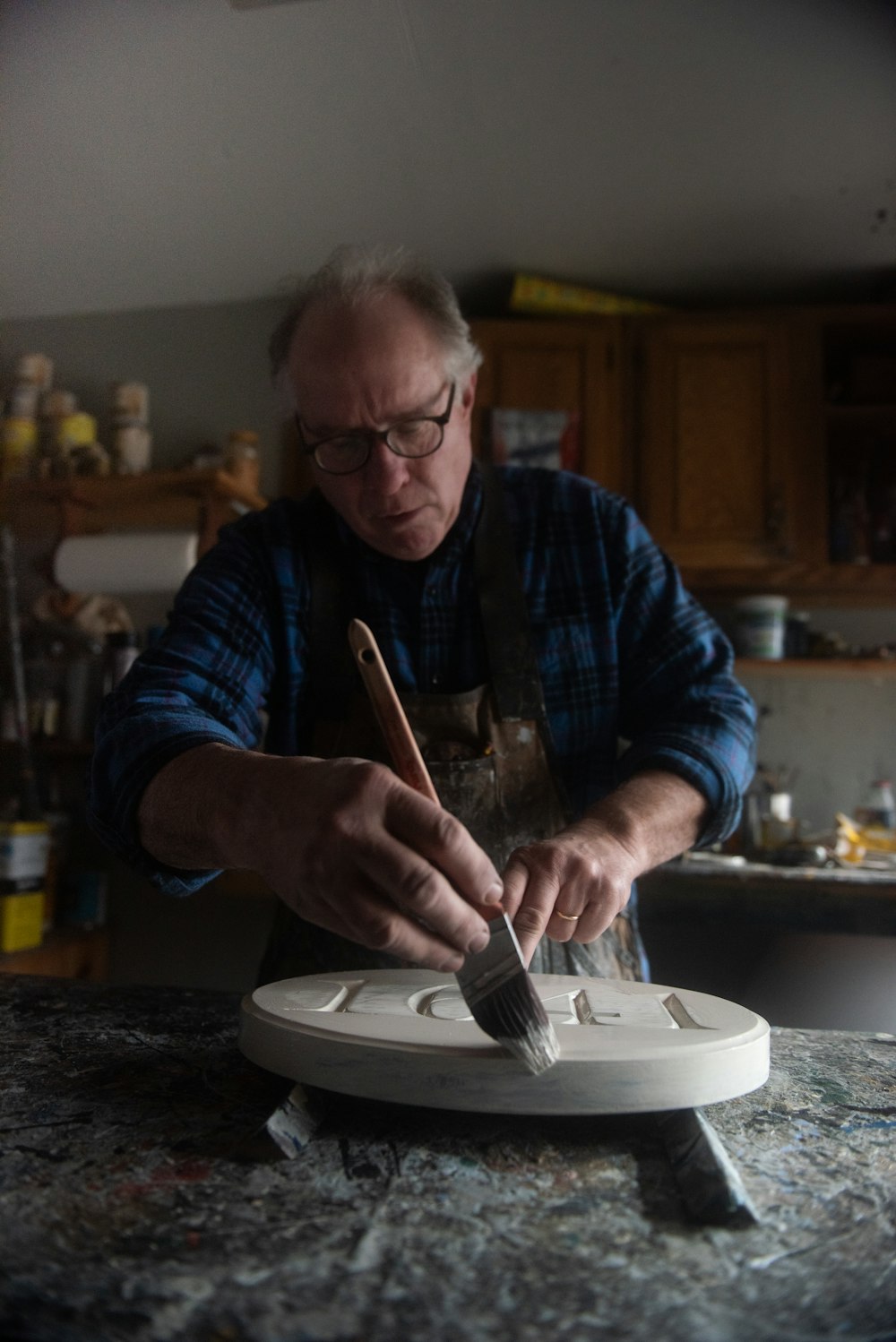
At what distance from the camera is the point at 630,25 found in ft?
6.66

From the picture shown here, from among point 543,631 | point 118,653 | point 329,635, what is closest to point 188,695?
point 329,635

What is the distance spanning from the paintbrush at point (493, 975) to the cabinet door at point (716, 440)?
2.29m

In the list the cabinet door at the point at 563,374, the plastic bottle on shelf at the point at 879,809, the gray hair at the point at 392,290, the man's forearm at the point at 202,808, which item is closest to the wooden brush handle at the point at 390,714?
the man's forearm at the point at 202,808

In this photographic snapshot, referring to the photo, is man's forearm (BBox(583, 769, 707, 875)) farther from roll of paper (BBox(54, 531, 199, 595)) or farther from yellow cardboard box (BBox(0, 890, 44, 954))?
yellow cardboard box (BBox(0, 890, 44, 954))

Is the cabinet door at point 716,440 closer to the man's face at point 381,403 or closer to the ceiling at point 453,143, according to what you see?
the ceiling at point 453,143

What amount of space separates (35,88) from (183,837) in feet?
7.13

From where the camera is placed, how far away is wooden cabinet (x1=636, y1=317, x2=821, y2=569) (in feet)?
9.50

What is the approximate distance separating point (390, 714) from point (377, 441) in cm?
56

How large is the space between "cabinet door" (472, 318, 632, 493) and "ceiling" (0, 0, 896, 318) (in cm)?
22

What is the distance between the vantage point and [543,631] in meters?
1.34

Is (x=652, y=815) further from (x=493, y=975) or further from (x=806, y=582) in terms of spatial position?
(x=806, y=582)

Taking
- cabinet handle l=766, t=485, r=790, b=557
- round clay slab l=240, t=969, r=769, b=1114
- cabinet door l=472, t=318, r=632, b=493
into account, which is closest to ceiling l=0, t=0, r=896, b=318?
cabinet door l=472, t=318, r=632, b=493

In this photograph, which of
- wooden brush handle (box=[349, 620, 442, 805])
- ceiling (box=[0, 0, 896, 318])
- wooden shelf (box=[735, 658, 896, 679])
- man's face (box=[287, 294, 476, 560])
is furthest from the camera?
wooden shelf (box=[735, 658, 896, 679])

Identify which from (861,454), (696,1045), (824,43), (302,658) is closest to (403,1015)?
(696,1045)
